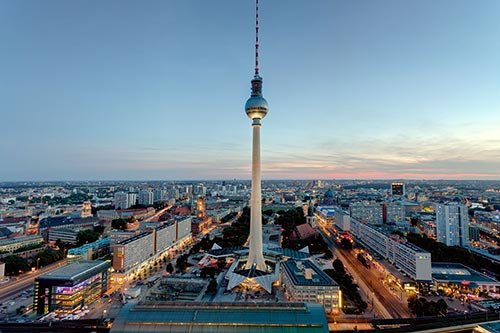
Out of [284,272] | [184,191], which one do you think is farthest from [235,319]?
[184,191]

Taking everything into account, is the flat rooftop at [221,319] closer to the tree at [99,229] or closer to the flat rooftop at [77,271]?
the flat rooftop at [77,271]

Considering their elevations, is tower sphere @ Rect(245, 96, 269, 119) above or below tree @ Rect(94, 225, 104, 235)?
above

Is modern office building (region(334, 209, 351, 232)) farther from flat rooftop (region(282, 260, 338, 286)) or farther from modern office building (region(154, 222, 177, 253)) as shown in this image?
modern office building (region(154, 222, 177, 253))

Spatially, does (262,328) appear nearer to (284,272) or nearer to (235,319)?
(235,319)

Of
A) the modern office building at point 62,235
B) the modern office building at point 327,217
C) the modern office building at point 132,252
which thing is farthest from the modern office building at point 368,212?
the modern office building at point 62,235

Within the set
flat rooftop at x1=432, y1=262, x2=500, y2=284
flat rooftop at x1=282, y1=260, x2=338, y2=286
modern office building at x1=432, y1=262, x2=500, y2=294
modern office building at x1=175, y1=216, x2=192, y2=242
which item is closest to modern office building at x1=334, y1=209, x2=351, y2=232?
flat rooftop at x1=432, y1=262, x2=500, y2=284

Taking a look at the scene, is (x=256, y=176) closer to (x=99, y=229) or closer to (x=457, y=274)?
(x=457, y=274)

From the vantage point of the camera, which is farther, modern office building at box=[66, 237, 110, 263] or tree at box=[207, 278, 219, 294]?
modern office building at box=[66, 237, 110, 263]
